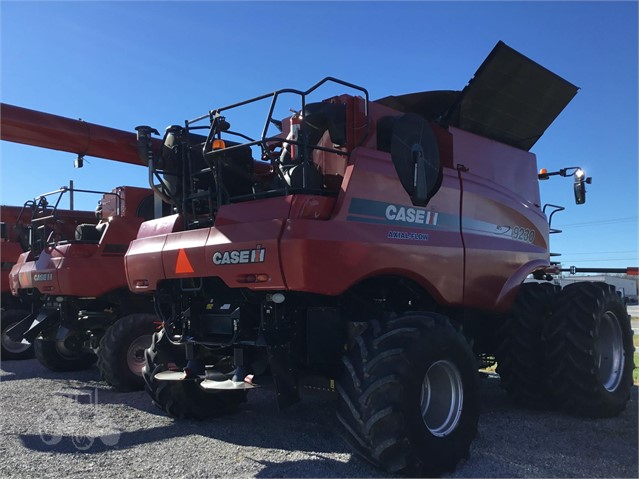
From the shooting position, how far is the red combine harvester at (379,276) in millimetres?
4109

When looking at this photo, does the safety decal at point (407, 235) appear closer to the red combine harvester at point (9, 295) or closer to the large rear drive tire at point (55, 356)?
the large rear drive tire at point (55, 356)

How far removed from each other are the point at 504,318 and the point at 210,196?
11.3ft

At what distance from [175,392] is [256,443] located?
1.16 metres

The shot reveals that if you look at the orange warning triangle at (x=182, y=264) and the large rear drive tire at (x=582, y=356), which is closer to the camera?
the orange warning triangle at (x=182, y=264)

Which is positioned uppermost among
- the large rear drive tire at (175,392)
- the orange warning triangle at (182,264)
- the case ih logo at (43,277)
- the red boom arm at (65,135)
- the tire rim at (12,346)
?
the red boom arm at (65,135)

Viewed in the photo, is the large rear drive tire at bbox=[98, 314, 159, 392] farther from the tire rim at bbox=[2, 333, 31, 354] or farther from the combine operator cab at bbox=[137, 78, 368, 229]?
the tire rim at bbox=[2, 333, 31, 354]

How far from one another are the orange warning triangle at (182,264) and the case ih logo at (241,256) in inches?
15.1

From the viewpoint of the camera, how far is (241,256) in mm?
4375

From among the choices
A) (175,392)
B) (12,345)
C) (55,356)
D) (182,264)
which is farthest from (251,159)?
(12,345)

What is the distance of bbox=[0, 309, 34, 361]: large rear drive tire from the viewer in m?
12.4

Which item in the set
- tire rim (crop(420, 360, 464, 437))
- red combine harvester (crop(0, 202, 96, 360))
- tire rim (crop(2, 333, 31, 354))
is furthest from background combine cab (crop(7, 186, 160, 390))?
tire rim (crop(420, 360, 464, 437))

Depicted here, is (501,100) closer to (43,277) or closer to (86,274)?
(86,274)

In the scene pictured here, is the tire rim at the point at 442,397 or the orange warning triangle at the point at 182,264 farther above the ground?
the orange warning triangle at the point at 182,264

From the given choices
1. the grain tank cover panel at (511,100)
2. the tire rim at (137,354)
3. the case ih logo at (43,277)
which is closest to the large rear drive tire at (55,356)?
the case ih logo at (43,277)
